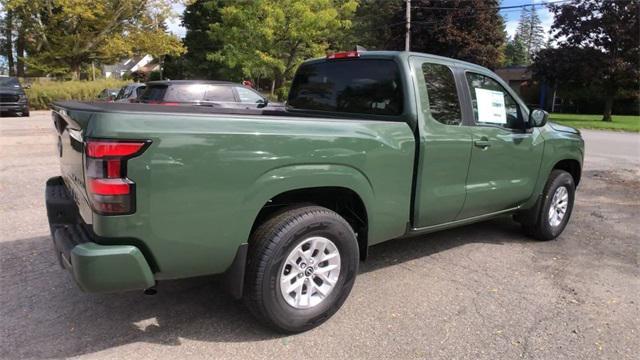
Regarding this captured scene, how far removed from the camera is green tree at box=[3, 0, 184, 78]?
33.1 metres

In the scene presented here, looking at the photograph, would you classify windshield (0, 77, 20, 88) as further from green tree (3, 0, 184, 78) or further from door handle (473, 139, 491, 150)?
door handle (473, 139, 491, 150)

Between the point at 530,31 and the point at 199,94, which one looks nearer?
the point at 199,94

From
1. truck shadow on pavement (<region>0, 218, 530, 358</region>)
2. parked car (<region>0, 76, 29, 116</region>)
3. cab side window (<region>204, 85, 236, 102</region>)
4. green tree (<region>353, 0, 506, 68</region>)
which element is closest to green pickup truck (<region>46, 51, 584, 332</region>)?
truck shadow on pavement (<region>0, 218, 530, 358</region>)

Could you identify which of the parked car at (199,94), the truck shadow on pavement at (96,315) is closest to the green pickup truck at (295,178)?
the truck shadow on pavement at (96,315)

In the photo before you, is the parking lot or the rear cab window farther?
the rear cab window

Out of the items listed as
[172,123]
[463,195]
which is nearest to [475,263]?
[463,195]

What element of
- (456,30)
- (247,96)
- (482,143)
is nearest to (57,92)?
(247,96)

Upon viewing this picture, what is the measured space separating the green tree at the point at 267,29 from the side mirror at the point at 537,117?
87.2 feet

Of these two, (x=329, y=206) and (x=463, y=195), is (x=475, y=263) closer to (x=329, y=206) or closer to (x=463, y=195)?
(x=463, y=195)

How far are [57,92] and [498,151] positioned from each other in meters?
28.9

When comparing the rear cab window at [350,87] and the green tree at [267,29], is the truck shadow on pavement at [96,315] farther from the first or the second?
the green tree at [267,29]

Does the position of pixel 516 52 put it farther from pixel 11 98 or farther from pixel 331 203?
pixel 331 203

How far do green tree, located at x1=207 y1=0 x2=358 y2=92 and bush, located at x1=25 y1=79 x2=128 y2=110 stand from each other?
7.19 metres

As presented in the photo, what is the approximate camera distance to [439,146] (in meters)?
4.09
